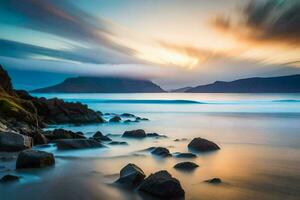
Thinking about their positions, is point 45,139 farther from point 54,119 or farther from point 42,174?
point 54,119

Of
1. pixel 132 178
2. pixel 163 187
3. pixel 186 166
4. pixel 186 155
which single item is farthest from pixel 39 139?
pixel 163 187

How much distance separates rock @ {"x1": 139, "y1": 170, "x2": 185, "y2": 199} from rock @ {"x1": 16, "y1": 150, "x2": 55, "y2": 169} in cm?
557

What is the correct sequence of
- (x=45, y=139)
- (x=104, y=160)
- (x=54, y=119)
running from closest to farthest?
(x=104, y=160), (x=45, y=139), (x=54, y=119)

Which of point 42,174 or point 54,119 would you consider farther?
point 54,119

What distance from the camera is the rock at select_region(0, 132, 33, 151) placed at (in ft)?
60.7

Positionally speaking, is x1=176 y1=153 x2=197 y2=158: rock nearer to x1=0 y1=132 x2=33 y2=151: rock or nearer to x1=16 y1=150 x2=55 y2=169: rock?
x1=16 y1=150 x2=55 y2=169: rock

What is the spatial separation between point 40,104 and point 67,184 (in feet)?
108

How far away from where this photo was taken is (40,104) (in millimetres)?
44031

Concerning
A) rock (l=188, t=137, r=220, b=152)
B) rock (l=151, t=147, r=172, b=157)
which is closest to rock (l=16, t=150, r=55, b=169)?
rock (l=151, t=147, r=172, b=157)

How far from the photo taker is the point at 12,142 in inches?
743

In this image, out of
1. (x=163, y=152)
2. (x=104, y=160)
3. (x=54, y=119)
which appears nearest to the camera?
(x=104, y=160)

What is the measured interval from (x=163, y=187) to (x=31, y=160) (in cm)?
658

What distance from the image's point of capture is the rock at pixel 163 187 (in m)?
11.1

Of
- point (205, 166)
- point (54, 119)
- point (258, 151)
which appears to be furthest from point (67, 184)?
point (54, 119)
